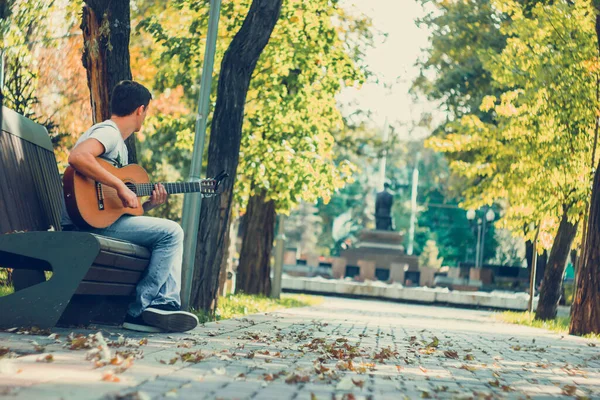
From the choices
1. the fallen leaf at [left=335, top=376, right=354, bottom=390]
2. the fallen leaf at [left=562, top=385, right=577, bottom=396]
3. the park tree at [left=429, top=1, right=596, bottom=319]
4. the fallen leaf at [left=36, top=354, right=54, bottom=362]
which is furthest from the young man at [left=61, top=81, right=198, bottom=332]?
the park tree at [left=429, top=1, right=596, bottom=319]

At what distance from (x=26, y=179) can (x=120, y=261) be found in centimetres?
128

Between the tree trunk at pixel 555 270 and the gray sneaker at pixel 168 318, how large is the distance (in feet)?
49.3

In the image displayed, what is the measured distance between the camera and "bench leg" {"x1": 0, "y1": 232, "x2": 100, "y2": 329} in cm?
673

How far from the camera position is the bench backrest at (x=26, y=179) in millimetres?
7434

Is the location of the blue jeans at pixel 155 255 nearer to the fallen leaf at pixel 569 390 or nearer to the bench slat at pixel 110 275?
the bench slat at pixel 110 275

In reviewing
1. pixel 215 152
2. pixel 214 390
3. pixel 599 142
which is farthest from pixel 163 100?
pixel 214 390

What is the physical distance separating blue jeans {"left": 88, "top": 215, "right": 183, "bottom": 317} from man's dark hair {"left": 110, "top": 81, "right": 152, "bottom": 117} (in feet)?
2.75

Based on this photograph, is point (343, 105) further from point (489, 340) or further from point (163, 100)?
point (489, 340)

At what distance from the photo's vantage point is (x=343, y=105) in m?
29.6

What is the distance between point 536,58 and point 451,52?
10.1 metres

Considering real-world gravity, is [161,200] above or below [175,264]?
above

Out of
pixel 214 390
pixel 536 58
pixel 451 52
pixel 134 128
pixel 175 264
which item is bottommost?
pixel 214 390

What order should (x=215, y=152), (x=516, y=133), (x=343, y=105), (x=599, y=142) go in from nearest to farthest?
(x=215, y=152), (x=599, y=142), (x=516, y=133), (x=343, y=105)

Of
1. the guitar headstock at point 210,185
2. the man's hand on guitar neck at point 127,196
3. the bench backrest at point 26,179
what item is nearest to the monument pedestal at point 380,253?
the guitar headstock at point 210,185
